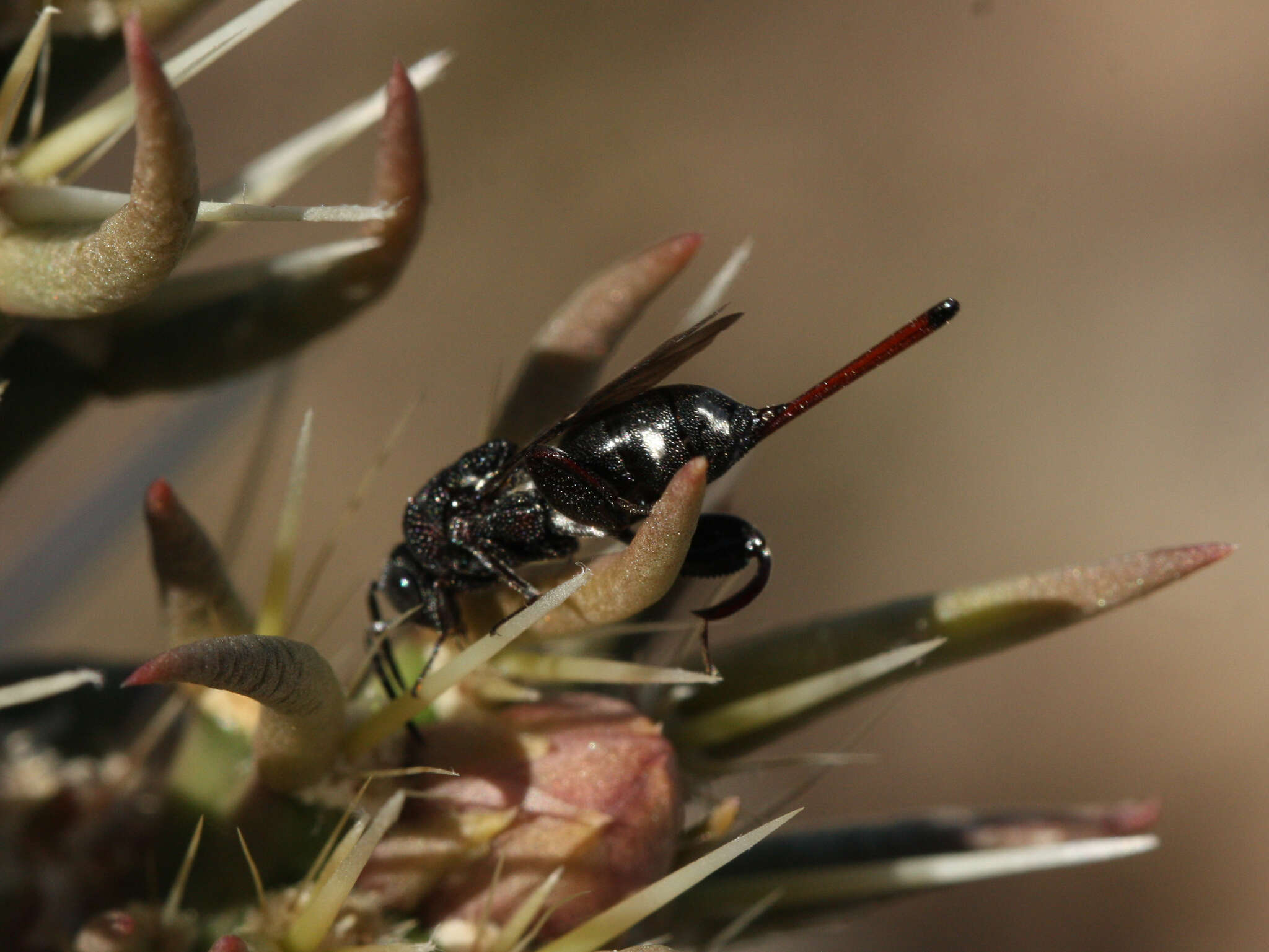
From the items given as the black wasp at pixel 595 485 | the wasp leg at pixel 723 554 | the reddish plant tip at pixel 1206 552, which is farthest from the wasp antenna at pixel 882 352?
the reddish plant tip at pixel 1206 552

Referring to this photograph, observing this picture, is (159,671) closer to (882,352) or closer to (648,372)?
(648,372)

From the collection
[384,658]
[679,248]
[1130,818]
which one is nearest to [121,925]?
[384,658]

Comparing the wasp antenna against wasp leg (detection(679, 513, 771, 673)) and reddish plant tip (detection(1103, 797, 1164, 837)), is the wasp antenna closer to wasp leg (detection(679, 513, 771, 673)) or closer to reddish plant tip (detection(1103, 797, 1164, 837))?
wasp leg (detection(679, 513, 771, 673))

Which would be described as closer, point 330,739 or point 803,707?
point 330,739

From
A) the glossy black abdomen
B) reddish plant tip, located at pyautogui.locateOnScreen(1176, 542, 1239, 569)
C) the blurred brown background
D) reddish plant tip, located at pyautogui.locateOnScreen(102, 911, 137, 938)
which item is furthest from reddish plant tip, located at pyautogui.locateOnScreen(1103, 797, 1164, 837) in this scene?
the blurred brown background

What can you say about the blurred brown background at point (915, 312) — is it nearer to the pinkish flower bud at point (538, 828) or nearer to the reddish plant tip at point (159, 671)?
the pinkish flower bud at point (538, 828)

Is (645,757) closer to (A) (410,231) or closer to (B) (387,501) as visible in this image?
(A) (410,231)

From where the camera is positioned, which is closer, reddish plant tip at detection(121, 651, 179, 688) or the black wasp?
reddish plant tip at detection(121, 651, 179, 688)

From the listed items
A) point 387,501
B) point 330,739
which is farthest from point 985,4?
point 387,501
